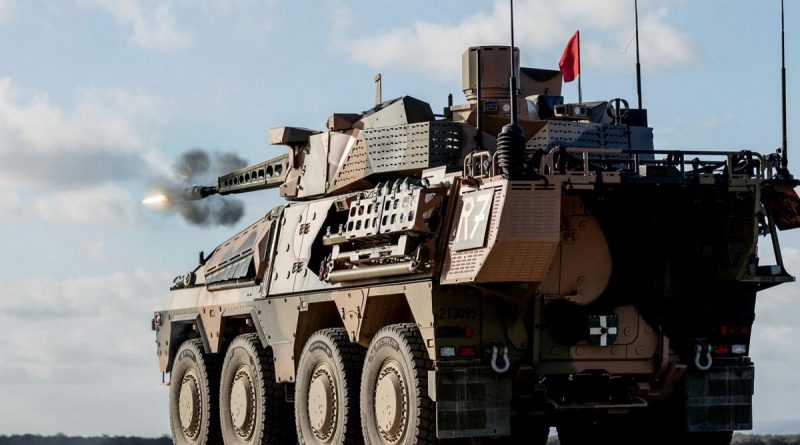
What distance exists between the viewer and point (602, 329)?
83.7ft

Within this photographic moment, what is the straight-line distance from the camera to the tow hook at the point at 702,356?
2581cm

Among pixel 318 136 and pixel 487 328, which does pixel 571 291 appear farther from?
pixel 318 136

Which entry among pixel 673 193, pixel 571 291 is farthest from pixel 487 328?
pixel 673 193

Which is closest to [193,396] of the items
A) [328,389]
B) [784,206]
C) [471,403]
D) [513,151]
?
[328,389]

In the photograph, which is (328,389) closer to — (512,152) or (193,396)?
(512,152)

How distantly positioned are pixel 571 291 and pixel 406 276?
2.15m

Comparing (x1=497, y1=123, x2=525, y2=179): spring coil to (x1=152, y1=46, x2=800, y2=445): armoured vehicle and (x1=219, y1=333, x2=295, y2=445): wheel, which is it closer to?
(x1=152, y1=46, x2=800, y2=445): armoured vehicle

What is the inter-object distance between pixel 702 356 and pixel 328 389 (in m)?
5.43

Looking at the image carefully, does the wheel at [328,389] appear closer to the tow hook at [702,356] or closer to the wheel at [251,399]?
the wheel at [251,399]

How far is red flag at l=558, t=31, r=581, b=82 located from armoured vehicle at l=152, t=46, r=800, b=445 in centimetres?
154

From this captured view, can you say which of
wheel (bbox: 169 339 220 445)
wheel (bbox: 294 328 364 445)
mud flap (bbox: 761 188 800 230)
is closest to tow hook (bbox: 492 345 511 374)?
wheel (bbox: 294 328 364 445)

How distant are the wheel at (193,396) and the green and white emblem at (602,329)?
9.39 meters

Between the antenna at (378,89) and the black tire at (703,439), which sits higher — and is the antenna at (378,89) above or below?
above

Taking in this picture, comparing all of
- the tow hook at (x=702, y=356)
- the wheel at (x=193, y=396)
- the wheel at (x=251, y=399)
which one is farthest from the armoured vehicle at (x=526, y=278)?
the wheel at (x=193, y=396)
